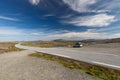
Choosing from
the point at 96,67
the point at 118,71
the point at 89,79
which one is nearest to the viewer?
the point at 89,79

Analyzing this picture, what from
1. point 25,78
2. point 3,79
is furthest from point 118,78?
point 3,79

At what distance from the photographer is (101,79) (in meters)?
10.8

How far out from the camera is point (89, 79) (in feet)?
34.8

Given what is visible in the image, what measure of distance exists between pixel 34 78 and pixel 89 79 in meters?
3.58

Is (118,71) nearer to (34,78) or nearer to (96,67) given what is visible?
(96,67)

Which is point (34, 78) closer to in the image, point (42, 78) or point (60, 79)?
point (42, 78)

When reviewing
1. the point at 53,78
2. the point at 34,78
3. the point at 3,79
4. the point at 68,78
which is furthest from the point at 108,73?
the point at 3,79

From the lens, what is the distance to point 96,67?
1484cm

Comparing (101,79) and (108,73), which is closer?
(101,79)

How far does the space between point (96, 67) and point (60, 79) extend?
521 cm

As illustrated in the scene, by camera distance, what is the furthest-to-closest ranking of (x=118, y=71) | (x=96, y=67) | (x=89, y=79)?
1. (x=96, y=67)
2. (x=118, y=71)
3. (x=89, y=79)

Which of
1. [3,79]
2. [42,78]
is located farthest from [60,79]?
[3,79]

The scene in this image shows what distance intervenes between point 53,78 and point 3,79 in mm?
3348

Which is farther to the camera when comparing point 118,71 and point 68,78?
point 118,71
